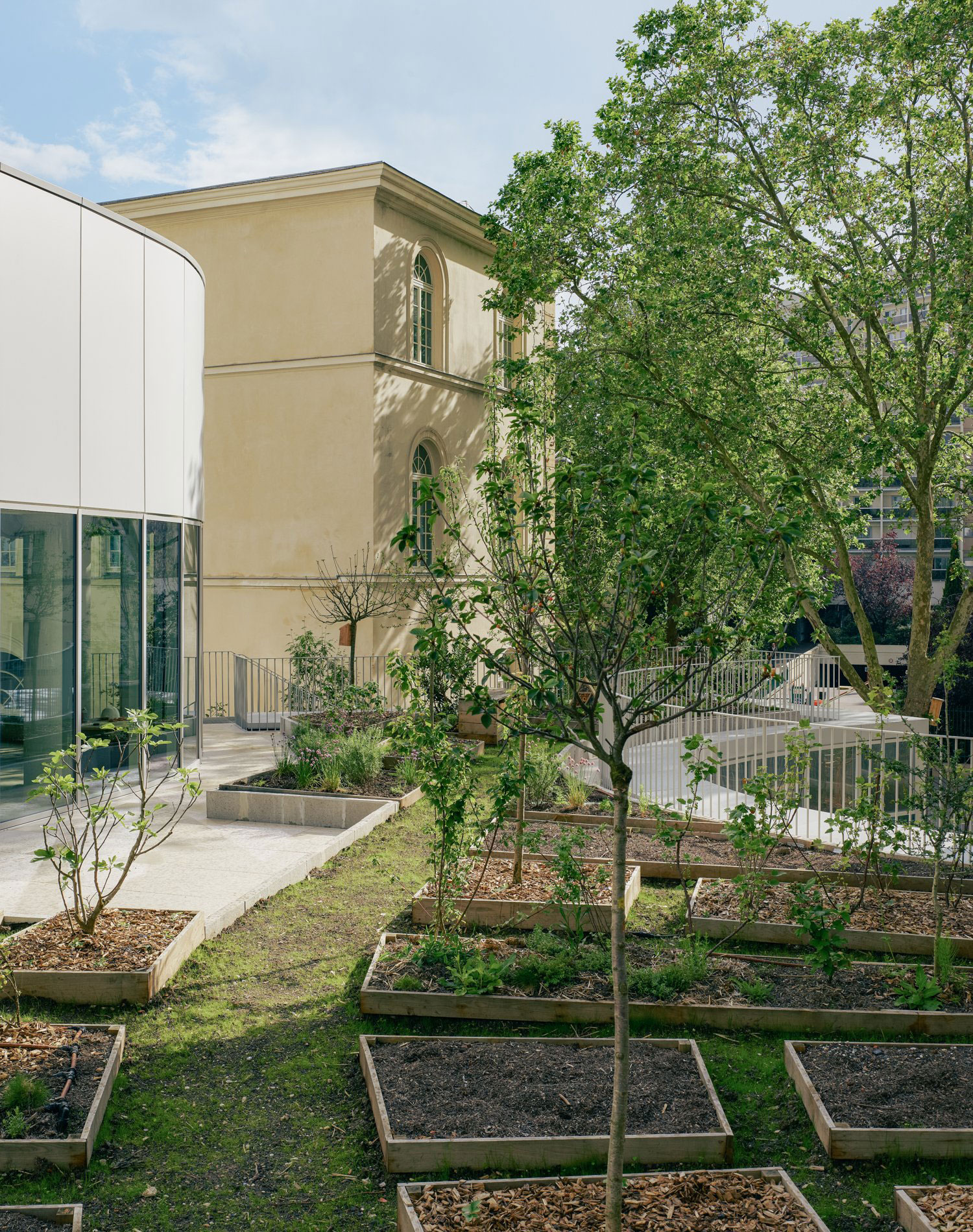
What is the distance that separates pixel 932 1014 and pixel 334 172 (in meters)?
18.3

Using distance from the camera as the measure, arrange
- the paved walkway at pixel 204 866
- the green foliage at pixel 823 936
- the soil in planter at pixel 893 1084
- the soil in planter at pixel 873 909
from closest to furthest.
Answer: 1. the soil in planter at pixel 893 1084
2. the green foliage at pixel 823 936
3. the soil in planter at pixel 873 909
4. the paved walkway at pixel 204 866

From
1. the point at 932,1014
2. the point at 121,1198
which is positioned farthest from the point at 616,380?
the point at 121,1198

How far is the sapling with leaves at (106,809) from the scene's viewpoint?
6.51 meters

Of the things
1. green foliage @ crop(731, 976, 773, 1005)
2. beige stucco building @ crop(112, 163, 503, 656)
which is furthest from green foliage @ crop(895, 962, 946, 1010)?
beige stucco building @ crop(112, 163, 503, 656)

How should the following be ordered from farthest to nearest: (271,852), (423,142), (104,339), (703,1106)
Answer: (423,142) < (104,339) < (271,852) < (703,1106)

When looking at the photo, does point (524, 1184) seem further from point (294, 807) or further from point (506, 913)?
point (294, 807)

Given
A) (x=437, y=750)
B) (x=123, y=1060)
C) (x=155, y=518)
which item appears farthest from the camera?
(x=155, y=518)

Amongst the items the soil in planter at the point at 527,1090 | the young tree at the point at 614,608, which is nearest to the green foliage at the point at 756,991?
the soil in planter at the point at 527,1090

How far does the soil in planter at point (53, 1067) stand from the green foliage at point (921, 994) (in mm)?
4507

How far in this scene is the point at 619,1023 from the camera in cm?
399

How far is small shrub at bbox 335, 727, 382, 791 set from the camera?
39.3ft

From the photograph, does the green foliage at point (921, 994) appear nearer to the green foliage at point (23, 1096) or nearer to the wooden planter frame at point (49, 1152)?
the wooden planter frame at point (49, 1152)

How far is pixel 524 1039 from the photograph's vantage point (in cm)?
→ 563

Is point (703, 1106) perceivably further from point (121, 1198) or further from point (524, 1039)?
point (121, 1198)
